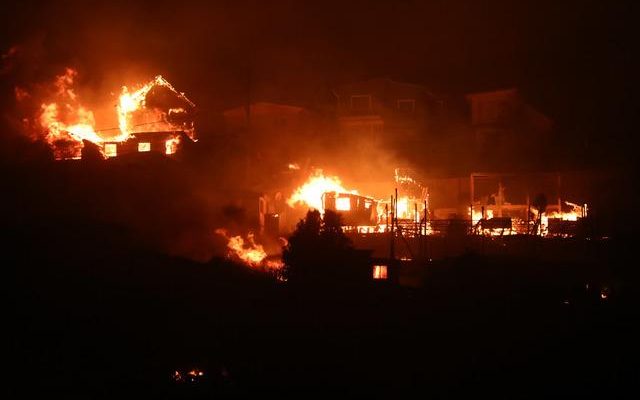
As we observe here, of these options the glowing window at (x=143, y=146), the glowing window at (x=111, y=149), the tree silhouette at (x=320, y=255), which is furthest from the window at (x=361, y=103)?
the tree silhouette at (x=320, y=255)

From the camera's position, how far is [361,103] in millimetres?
41938

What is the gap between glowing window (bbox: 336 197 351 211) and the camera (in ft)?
110

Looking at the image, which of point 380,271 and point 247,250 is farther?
point 247,250

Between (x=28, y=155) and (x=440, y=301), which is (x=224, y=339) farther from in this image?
(x=28, y=155)

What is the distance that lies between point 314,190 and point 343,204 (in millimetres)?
2944

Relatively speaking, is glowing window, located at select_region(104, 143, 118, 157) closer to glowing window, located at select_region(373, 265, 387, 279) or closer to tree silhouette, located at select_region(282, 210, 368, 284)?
tree silhouette, located at select_region(282, 210, 368, 284)

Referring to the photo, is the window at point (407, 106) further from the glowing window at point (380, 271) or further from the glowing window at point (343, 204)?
the glowing window at point (380, 271)

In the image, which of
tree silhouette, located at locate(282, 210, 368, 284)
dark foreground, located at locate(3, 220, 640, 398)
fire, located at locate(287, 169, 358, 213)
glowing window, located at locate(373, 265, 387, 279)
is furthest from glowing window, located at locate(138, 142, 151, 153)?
glowing window, located at locate(373, 265, 387, 279)

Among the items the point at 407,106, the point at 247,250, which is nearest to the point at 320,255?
the point at 247,250

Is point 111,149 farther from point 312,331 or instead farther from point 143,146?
point 312,331

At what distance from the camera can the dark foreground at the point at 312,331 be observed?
14.4 metres

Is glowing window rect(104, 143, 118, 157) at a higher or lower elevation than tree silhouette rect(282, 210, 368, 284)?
higher

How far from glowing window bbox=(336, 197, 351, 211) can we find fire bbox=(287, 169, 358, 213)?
3.97ft

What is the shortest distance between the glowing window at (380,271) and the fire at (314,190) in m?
13.8
